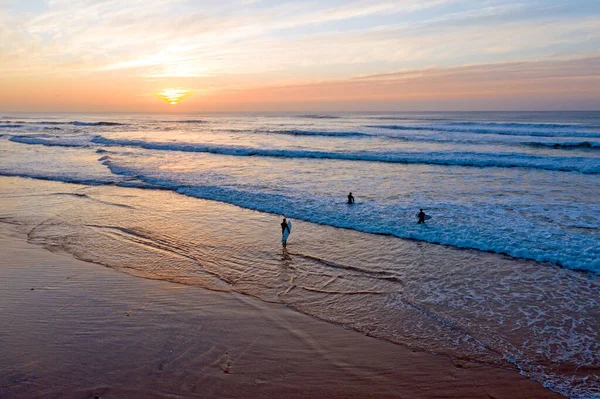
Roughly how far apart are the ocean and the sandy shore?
44cm

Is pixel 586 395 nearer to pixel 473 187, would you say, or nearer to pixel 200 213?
pixel 200 213

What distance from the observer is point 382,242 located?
10086mm

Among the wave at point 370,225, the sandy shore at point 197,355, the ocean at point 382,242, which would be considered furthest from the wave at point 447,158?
the sandy shore at point 197,355

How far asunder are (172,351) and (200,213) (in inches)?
312

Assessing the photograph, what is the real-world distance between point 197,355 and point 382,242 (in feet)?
19.4

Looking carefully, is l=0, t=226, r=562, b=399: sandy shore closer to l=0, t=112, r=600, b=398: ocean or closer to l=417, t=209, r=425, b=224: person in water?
l=0, t=112, r=600, b=398: ocean

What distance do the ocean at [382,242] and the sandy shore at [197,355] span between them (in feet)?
1.45

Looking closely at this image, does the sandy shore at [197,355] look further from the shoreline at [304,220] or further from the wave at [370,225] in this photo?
the shoreline at [304,220]

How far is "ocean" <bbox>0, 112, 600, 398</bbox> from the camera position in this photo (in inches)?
238

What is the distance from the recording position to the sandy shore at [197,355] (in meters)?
4.70

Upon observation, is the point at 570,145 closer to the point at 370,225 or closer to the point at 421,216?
the point at 421,216

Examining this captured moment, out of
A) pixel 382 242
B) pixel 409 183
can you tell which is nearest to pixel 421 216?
pixel 382 242

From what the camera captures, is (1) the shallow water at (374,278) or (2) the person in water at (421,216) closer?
(1) the shallow water at (374,278)

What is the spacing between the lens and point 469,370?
16.6 ft
